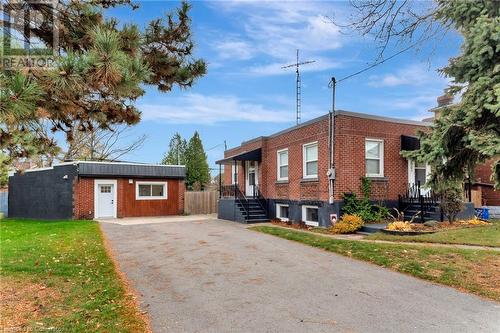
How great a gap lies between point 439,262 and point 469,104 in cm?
328

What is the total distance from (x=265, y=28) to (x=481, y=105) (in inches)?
229

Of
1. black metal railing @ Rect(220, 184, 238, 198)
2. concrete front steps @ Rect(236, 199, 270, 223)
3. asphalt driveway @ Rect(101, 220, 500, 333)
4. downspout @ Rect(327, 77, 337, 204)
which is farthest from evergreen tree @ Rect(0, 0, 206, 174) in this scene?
black metal railing @ Rect(220, 184, 238, 198)

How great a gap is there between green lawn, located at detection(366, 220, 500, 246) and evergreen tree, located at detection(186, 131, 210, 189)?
2434 centimetres

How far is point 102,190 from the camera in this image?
73.8 feet

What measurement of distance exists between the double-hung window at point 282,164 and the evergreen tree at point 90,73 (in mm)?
11079

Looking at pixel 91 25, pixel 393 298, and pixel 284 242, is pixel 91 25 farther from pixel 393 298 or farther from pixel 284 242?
pixel 284 242

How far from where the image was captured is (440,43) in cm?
777

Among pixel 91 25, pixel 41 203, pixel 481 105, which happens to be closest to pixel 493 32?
pixel 481 105

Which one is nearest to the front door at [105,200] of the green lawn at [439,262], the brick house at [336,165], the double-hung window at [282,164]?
the brick house at [336,165]

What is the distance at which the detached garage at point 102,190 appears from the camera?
71.8 ft

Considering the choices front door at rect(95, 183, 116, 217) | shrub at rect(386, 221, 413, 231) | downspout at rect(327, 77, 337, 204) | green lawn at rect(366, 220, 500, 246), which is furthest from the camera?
front door at rect(95, 183, 116, 217)

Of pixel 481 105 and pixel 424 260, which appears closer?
pixel 481 105

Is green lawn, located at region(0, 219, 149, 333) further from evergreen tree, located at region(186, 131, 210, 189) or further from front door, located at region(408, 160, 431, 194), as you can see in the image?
evergreen tree, located at region(186, 131, 210, 189)

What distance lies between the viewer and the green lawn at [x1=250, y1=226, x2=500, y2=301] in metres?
6.27
